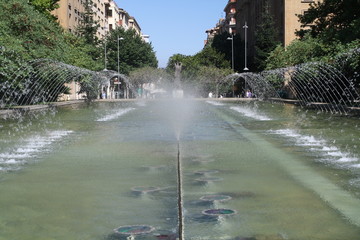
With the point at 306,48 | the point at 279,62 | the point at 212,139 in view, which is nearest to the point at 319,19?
the point at 306,48

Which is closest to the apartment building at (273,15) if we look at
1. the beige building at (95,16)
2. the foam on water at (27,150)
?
the beige building at (95,16)

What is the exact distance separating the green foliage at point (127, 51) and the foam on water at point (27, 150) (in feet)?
232

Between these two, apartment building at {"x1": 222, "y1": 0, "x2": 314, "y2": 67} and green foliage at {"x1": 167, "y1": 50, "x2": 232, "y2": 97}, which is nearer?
apartment building at {"x1": 222, "y1": 0, "x2": 314, "y2": 67}

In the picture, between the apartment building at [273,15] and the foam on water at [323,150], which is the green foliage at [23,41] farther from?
the apartment building at [273,15]

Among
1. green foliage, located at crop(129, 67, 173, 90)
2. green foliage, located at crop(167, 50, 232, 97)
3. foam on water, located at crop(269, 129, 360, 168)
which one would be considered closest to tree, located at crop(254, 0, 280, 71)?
green foliage, located at crop(167, 50, 232, 97)

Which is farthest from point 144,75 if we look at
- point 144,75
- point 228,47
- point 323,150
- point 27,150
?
point 323,150

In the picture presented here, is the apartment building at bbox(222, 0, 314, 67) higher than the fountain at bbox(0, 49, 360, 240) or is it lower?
higher

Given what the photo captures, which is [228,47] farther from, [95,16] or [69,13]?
[69,13]

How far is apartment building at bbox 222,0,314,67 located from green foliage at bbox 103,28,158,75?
56.5 ft

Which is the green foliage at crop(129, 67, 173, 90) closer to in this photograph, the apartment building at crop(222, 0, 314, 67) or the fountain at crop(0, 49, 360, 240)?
the apartment building at crop(222, 0, 314, 67)

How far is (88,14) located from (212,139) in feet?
220

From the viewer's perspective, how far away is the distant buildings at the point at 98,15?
230 ft

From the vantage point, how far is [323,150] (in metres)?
10.2

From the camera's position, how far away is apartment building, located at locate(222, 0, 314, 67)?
220 feet
